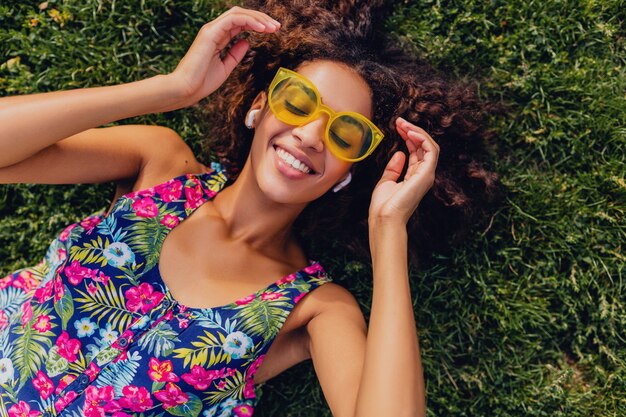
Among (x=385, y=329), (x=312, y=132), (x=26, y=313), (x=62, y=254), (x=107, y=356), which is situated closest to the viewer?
(x=385, y=329)

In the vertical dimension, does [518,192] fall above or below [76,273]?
above

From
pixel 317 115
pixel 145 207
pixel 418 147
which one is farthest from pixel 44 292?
pixel 418 147

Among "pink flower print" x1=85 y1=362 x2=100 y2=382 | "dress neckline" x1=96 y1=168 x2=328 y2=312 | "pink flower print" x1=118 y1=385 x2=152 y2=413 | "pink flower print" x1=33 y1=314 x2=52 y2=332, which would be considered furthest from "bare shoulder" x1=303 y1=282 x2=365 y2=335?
"pink flower print" x1=33 y1=314 x2=52 y2=332

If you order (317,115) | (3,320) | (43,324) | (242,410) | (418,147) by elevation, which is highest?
(317,115)

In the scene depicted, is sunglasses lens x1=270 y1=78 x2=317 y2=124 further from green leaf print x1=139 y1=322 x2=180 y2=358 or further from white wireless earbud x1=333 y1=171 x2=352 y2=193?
green leaf print x1=139 y1=322 x2=180 y2=358

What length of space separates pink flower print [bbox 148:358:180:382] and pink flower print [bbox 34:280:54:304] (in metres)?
0.68

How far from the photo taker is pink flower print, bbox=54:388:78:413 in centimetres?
305

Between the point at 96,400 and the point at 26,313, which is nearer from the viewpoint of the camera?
the point at 96,400

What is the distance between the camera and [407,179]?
3.04m

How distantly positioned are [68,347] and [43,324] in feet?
0.62

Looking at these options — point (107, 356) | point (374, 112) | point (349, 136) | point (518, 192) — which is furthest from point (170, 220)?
point (518, 192)

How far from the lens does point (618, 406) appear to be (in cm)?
390

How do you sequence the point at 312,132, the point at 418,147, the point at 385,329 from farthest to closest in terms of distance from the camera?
1. the point at 418,147
2. the point at 312,132
3. the point at 385,329

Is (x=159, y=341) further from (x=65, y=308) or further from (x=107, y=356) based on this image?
(x=65, y=308)
